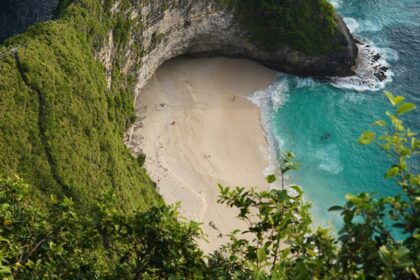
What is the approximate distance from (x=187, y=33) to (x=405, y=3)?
103 ft

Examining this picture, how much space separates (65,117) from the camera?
3136 centimetres

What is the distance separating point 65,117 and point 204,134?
1719 cm

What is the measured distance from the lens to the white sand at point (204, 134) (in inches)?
1602

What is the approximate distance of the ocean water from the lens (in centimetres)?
4400

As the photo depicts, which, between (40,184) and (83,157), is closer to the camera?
(40,184)

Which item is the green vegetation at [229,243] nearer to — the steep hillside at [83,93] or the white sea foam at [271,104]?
the steep hillside at [83,93]

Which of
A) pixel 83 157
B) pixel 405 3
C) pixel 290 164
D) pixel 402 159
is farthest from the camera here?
pixel 405 3

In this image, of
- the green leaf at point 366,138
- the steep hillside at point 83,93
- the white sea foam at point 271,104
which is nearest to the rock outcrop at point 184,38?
the steep hillside at point 83,93

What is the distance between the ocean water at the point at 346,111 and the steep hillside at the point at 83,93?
42.9 ft

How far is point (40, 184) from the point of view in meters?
28.1

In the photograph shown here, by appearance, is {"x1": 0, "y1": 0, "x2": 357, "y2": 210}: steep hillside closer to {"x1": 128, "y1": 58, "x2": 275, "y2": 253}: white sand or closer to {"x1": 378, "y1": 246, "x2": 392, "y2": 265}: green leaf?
{"x1": 128, "y1": 58, "x2": 275, "y2": 253}: white sand

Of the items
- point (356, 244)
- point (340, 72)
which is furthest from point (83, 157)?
point (340, 72)

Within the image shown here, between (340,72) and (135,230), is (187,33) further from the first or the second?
(135,230)

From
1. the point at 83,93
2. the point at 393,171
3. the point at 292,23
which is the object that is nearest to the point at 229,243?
the point at 393,171
